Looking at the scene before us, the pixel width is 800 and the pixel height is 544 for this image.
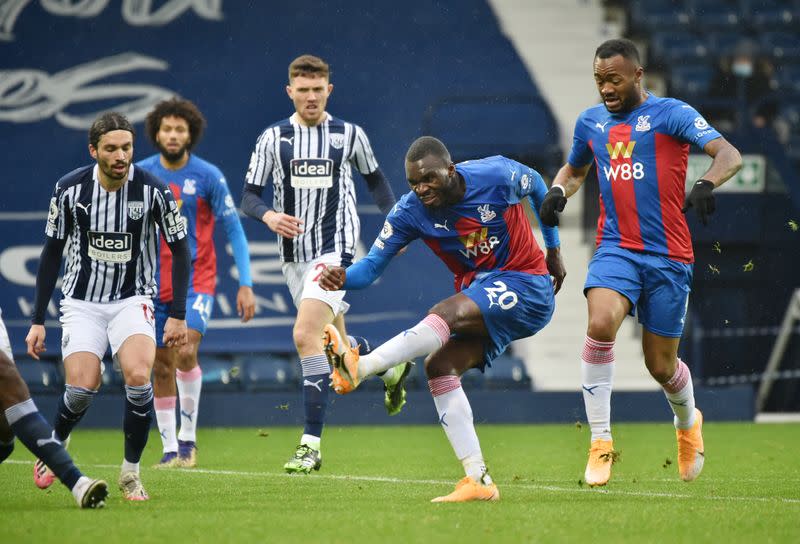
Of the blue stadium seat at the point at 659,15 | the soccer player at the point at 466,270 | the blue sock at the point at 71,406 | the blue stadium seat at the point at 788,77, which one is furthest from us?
the blue stadium seat at the point at 659,15

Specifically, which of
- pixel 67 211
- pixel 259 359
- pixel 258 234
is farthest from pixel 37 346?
pixel 258 234

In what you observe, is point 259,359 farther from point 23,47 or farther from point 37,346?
point 37,346

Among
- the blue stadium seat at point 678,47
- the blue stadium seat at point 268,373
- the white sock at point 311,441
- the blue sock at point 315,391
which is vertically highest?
the blue stadium seat at point 678,47

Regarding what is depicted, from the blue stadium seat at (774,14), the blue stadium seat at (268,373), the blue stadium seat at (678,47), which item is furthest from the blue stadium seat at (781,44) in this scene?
the blue stadium seat at (268,373)

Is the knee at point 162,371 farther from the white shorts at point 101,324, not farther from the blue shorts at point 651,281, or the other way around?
the blue shorts at point 651,281

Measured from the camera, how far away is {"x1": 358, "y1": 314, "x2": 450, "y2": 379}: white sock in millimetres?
6090

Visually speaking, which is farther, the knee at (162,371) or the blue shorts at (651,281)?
the knee at (162,371)

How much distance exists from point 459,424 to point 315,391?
76.1 inches

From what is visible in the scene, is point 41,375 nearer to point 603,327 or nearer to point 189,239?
point 189,239

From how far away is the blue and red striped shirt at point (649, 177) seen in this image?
7.02 meters

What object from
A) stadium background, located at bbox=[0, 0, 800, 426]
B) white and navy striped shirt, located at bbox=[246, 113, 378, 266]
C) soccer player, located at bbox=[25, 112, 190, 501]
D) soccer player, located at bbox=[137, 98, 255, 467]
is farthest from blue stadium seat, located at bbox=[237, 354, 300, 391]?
soccer player, located at bbox=[25, 112, 190, 501]

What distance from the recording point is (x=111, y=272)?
268 inches

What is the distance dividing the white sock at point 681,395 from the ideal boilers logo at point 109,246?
2888mm

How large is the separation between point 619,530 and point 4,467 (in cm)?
484
